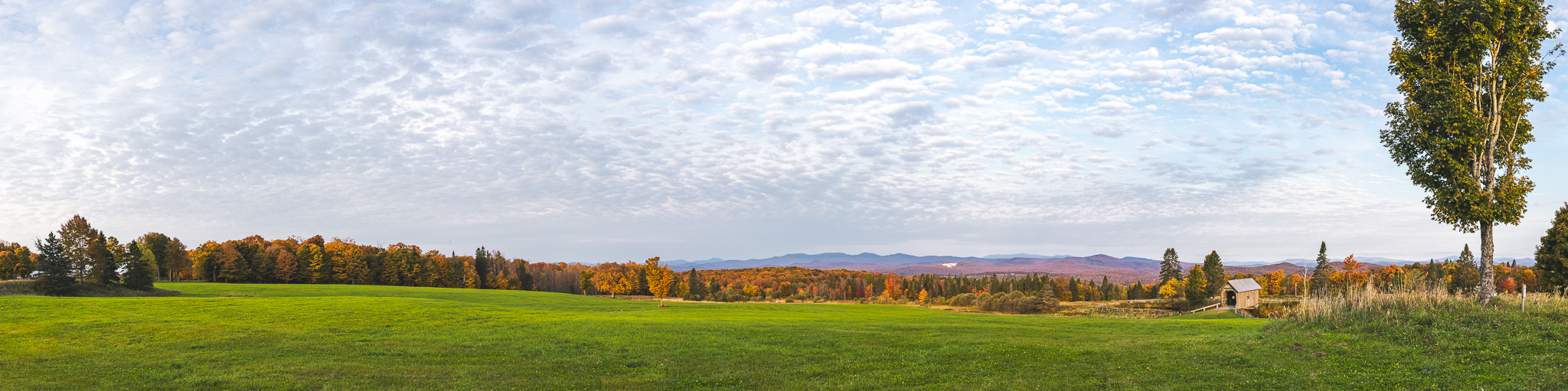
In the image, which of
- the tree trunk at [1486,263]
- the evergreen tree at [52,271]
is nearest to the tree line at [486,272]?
the evergreen tree at [52,271]

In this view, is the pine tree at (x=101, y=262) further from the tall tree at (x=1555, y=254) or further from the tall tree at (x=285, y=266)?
the tall tree at (x=1555, y=254)

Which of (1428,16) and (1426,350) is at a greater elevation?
(1428,16)

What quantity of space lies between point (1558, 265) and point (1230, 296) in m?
34.7

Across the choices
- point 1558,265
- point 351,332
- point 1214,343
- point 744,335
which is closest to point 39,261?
point 351,332

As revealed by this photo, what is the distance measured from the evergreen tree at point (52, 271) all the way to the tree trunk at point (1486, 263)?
260 ft

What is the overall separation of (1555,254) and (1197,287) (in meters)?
39.0

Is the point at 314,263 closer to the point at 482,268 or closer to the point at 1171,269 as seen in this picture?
the point at 482,268

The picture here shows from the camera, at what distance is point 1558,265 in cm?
4962

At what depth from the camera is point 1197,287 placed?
8788cm

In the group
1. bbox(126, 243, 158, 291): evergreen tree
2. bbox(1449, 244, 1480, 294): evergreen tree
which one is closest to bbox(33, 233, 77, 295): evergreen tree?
bbox(126, 243, 158, 291): evergreen tree

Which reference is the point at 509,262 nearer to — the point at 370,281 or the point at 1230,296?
the point at 370,281

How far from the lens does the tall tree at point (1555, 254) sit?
48562mm

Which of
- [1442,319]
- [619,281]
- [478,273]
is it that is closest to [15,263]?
[478,273]

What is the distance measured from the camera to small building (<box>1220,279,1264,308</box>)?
8166 centimetres
